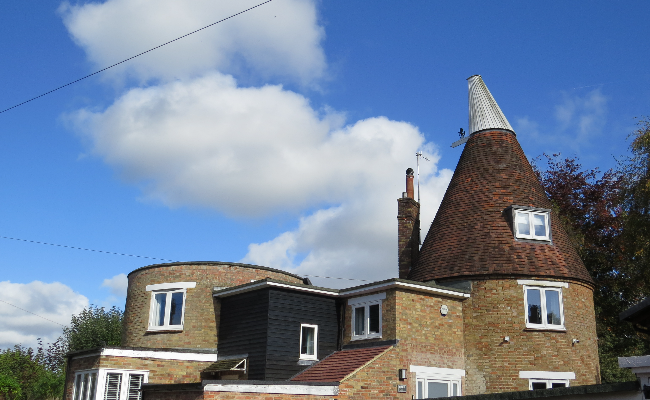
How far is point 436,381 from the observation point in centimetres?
2069

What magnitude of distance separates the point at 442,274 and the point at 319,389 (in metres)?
7.93

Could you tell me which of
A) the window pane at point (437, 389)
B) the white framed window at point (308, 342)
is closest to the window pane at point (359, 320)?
the white framed window at point (308, 342)

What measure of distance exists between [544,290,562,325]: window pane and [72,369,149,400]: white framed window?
1467 cm

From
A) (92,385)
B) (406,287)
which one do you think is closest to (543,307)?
(406,287)

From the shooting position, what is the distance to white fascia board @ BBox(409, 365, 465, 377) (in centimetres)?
2005

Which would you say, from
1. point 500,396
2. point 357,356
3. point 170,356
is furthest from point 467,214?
point 500,396

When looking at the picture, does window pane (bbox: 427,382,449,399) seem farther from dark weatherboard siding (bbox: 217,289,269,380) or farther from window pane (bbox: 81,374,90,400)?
window pane (bbox: 81,374,90,400)

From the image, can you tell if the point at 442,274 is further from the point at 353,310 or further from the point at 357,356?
the point at 357,356

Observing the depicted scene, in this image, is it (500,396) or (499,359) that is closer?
(500,396)

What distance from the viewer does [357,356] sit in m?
20.2

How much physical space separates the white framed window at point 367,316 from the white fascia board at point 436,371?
5.34 feet

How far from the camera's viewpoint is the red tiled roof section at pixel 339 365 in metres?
18.9

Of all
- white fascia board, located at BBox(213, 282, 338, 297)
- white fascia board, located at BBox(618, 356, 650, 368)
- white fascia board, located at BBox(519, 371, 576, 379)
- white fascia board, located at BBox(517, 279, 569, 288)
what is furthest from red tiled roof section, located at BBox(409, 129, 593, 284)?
white fascia board, located at BBox(618, 356, 650, 368)

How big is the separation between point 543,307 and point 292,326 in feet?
30.0
